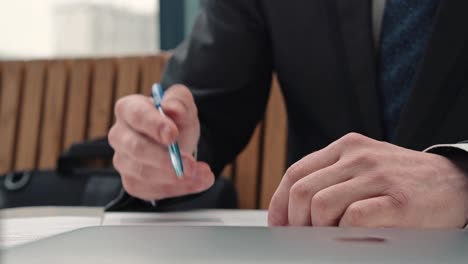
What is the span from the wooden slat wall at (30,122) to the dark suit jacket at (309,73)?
718 mm

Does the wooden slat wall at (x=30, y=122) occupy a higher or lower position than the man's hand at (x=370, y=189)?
lower

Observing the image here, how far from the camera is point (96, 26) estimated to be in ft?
5.27

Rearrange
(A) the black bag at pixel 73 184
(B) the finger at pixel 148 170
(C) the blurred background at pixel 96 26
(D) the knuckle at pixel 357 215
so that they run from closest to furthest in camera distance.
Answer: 1. (D) the knuckle at pixel 357 215
2. (B) the finger at pixel 148 170
3. (A) the black bag at pixel 73 184
4. (C) the blurred background at pixel 96 26

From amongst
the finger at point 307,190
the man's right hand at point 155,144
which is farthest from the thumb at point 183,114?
the finger at point 307,190

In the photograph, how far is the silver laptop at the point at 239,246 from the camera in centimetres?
17

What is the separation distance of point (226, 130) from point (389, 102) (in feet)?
0.75

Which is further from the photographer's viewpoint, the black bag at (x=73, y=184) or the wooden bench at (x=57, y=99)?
the wooden bench at (x=57, y=99)

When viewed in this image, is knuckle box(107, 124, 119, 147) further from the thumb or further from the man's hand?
the man's hand

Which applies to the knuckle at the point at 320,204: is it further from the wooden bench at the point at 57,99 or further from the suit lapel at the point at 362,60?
the wooden bench at the point at 57,99

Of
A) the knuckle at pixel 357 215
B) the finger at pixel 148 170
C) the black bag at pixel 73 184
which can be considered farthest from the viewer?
the black bag at pixel 73 184

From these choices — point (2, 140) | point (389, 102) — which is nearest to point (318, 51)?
point (389, 102)

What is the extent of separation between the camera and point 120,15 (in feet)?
A: 5.26

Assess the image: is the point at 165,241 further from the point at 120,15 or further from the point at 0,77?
the point at 120,15

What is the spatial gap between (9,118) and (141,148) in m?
0.98
